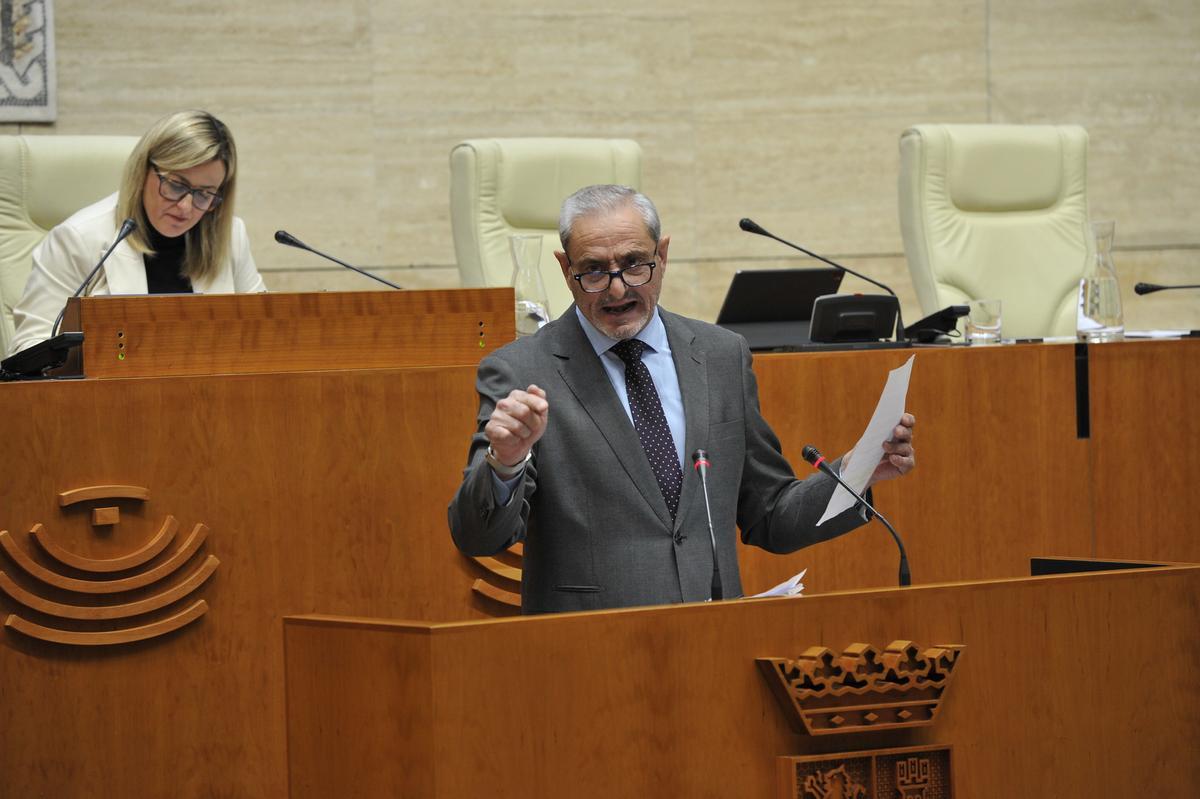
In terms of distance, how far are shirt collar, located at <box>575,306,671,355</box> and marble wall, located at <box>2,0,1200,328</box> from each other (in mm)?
3595

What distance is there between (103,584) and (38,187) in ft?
6.73

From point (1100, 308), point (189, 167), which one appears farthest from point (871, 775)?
point (189, 167)

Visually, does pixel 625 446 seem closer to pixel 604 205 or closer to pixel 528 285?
pixel 604 205

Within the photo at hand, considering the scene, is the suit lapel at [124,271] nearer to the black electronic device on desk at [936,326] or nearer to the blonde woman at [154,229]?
the blonde woman at [154,229]

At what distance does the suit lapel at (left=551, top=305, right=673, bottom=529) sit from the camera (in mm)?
2258

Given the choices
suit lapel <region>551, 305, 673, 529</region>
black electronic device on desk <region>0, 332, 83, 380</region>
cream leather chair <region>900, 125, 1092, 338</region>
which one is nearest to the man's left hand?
suit lapel <region>551, 305, 673, 529</region>

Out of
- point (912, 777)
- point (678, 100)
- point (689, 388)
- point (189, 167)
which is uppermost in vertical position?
point (678, 100)

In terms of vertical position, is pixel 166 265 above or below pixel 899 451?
above

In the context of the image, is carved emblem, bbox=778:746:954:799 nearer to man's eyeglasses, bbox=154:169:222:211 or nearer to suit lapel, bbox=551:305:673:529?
suit lapel, bbox=551:305:673:529

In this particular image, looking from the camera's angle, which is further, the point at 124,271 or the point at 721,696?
the point at 124,271

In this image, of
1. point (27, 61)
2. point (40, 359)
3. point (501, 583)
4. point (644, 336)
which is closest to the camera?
point (644, 336)

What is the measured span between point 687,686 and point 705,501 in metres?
0.56

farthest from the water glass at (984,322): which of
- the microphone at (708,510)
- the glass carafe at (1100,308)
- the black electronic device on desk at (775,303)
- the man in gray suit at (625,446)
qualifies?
the microphone at (708,510)

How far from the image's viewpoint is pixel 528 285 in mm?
3373
